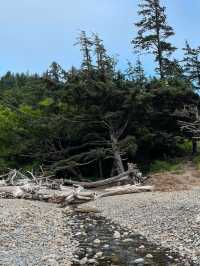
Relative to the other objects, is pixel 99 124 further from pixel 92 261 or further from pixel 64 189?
pixel 92 261

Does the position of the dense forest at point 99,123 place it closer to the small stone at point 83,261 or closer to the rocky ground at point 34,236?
the rocky ground at point 34,236

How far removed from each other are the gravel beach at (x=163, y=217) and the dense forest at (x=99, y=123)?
10912mm

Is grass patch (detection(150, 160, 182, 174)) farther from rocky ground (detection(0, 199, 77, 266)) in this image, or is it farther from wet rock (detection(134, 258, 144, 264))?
wet rock (detection(134, 258, 144, 264))

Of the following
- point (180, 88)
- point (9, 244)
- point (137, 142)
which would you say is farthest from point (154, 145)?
point (9, 244)

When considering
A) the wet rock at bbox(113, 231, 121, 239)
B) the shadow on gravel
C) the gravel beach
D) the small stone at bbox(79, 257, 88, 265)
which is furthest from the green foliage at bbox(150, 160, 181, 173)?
the small stone at bbox(79, 257, 88, 265)

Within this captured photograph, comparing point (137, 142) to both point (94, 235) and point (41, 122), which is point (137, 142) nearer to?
point (41, 122)

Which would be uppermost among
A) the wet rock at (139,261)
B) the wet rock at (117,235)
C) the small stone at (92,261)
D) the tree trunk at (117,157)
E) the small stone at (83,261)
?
the tree trunk at (117,157)

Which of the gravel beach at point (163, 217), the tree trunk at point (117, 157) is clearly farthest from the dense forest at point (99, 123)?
the gravel beach at point (163, 217)

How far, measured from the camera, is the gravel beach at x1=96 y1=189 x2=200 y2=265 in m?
14.8

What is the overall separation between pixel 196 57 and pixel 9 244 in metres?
35.2

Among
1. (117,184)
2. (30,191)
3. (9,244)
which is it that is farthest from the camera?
(117,184)

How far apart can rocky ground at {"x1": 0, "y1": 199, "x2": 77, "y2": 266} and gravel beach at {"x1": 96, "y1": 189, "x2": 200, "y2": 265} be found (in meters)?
2.54

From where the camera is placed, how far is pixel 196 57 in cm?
4641

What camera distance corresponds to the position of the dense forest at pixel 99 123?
36938 mm
